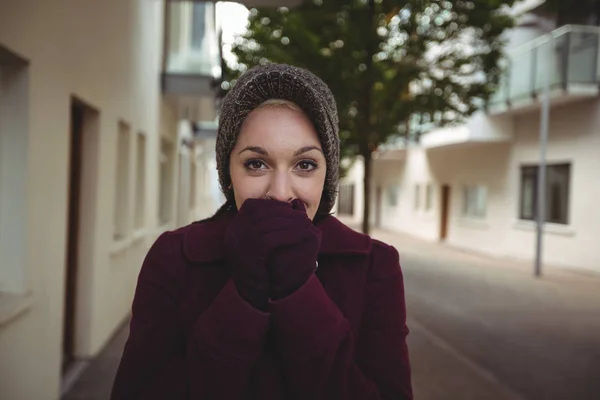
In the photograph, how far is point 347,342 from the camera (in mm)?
1213

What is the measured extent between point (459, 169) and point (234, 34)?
13846mm

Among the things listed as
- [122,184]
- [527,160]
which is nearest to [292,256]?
[122,184]

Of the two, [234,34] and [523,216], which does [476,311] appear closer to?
[234,34]

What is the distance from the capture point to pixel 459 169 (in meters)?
20.4

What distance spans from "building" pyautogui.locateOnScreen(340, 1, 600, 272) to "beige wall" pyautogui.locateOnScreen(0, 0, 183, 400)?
23.5 ft

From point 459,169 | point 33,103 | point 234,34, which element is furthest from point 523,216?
point 33,103

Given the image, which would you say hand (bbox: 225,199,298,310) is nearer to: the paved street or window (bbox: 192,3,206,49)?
the paved street

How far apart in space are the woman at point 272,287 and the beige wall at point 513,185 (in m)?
13.0

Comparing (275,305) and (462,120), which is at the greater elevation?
(462,120)

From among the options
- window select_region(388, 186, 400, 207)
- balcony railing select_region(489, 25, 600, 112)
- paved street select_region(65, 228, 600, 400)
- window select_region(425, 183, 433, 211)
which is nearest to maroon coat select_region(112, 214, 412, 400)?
paved street select_region(65, 228, 600, 400)

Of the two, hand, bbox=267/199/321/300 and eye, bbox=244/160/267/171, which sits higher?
eye, bbox=244/160/267/171

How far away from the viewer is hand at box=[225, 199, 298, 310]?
1.09 meters

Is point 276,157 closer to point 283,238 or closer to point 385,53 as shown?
point 283,238

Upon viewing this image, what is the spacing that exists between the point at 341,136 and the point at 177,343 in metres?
4.58
